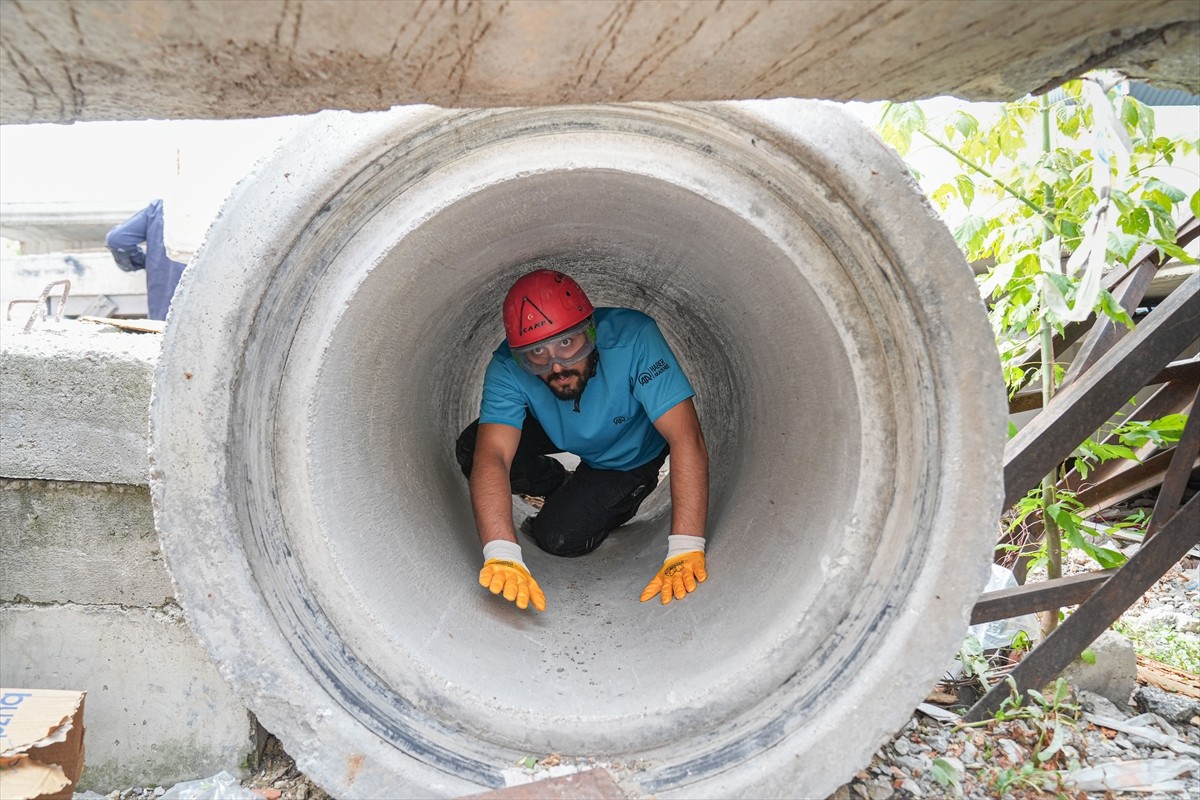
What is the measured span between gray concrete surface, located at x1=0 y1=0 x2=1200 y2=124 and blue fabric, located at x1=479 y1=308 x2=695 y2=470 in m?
1.82

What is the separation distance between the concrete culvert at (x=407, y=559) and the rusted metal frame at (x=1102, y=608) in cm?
105

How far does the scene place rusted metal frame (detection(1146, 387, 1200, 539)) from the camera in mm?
2777

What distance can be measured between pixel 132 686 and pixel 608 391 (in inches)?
78.9

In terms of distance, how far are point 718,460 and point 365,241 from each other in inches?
81.9

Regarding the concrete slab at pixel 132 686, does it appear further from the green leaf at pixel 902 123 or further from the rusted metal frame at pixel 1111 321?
the rusted metal frame at pixel 1111 321

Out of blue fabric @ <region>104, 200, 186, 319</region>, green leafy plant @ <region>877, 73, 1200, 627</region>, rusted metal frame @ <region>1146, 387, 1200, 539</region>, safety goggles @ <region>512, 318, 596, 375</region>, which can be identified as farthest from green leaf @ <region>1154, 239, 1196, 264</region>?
blue fabric @ <region>104, 200, 186, 319</region>

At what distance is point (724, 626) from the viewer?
253cm

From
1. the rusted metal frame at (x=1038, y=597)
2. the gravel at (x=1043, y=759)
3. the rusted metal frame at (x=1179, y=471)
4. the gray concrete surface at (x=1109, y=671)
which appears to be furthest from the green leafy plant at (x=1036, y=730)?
the rusted metal frame at (x=1179, y=471)

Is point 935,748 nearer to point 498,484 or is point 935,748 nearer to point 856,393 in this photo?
point 856,393

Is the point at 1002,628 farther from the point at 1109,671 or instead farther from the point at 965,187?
the point at 965,187

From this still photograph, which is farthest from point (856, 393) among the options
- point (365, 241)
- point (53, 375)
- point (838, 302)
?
point (53, 375)

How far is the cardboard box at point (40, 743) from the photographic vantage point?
A: 2.13 m

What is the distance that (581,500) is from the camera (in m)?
3.86

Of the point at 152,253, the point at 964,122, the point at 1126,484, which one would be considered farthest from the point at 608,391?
the point at 152,253
